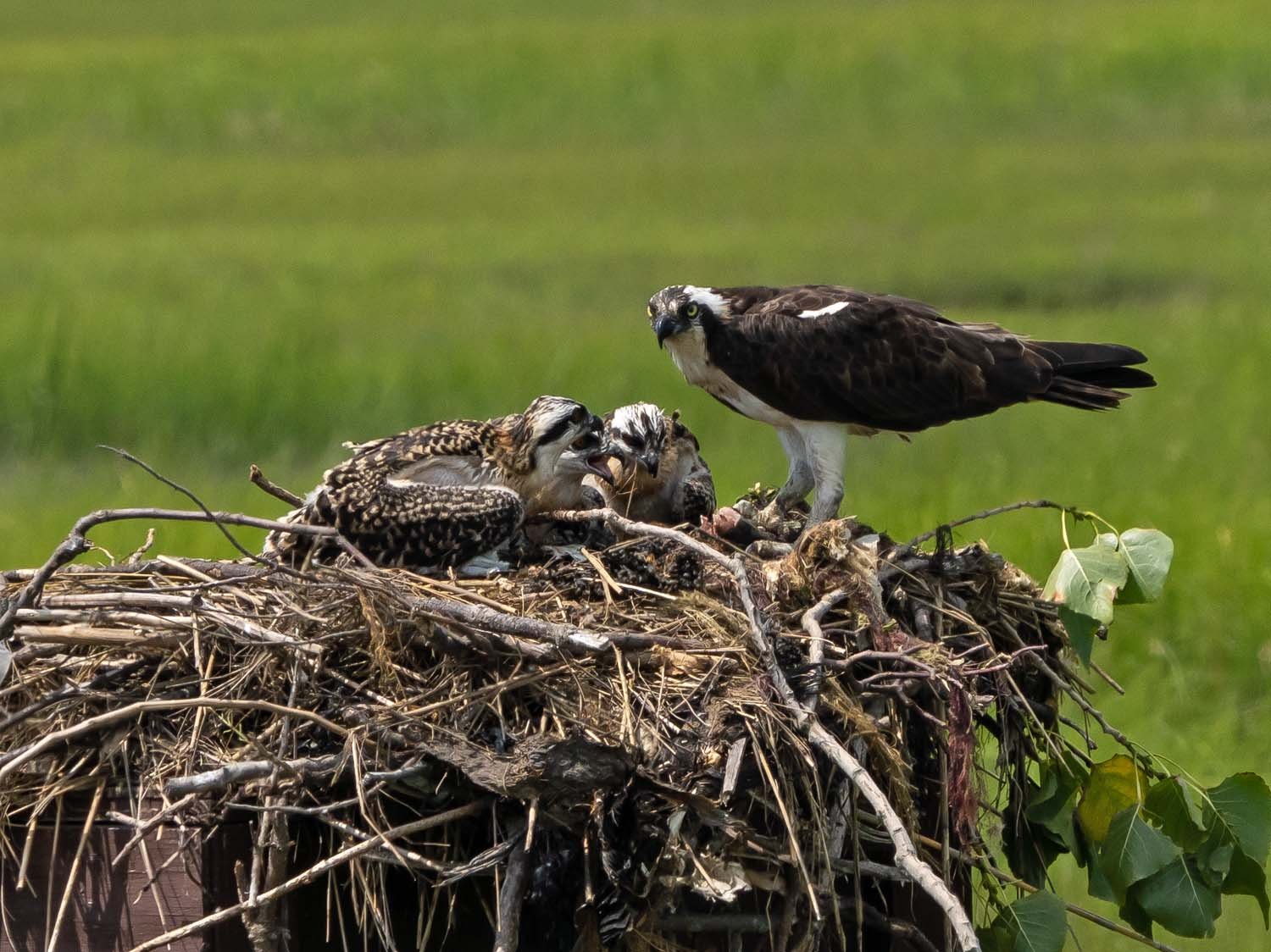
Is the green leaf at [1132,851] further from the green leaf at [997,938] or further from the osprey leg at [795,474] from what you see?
the osprey leg at [795,474]

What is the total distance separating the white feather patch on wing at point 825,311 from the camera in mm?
6629

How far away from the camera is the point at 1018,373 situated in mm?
6551

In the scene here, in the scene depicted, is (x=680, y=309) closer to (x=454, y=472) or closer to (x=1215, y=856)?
(x=454, y=472)

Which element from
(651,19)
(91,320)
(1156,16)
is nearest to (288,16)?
(651,19)

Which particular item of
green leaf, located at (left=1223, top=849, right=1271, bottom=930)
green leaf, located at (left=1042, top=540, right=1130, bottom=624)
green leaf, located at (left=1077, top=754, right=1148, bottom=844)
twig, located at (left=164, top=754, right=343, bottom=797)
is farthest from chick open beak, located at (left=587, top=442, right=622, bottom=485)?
green leaf, located at (left=1223, top=849, right=1271, bottom=930)

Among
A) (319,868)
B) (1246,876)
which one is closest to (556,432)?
(319,868)

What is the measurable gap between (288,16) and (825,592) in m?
34.4

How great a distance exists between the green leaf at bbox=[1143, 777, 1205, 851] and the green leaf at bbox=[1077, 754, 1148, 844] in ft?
0.16

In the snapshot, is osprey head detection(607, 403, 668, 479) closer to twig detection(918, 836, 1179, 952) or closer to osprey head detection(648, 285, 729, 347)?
osprey head detection(648, 285, 729, 347)

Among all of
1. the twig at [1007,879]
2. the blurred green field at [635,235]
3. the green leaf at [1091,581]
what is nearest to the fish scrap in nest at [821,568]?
the green leaf at [1091,581]

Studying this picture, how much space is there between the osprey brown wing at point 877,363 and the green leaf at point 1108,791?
4.28 feet

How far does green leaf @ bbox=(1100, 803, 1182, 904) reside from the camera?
217 inches

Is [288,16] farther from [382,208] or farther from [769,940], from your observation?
[769,940]

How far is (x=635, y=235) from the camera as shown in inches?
827
